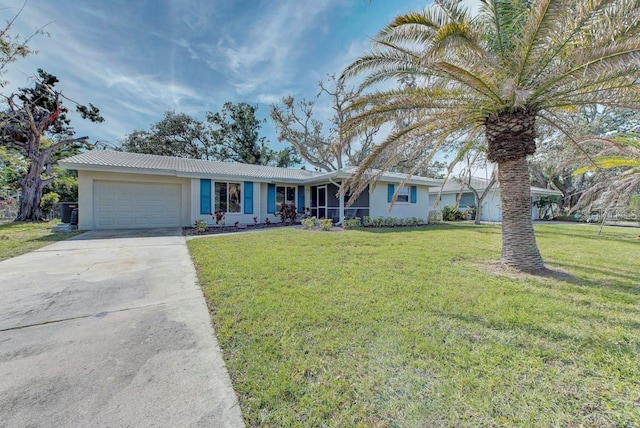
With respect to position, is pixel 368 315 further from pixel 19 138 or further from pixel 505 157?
pixel 19 138

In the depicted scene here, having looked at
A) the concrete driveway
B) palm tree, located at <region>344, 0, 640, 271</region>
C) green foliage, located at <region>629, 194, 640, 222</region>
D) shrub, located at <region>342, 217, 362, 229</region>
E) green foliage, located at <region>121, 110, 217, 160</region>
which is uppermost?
green foliage, located at <region>121, 110, 217, 160</region>

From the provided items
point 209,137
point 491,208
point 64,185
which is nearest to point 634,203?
point 491,208

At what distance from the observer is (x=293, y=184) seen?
55.9ft

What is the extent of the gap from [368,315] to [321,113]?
25317mm

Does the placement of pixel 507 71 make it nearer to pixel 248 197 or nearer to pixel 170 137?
pixel 248 197

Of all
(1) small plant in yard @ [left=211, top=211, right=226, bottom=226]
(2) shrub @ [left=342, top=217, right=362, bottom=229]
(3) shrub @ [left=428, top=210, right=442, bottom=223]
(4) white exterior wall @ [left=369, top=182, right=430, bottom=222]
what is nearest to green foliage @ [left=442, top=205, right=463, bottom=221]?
(3) shrub @ [left=428, top=210, right=442, bottom=223]

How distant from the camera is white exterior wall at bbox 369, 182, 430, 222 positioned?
1614cm

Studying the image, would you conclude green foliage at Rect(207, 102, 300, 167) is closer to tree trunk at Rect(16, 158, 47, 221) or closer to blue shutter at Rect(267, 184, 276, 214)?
blue shutter at Rect(267, 184, 276, 214)

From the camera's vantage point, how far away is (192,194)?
13570 mm

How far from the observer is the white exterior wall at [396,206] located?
1614cm

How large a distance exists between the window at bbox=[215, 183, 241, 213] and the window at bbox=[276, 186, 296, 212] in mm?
2589

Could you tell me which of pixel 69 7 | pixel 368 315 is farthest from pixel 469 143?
pixel 69 7

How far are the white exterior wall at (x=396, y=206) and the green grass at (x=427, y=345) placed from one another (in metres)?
10.5

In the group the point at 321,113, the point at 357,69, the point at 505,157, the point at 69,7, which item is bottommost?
the point at 505,157
